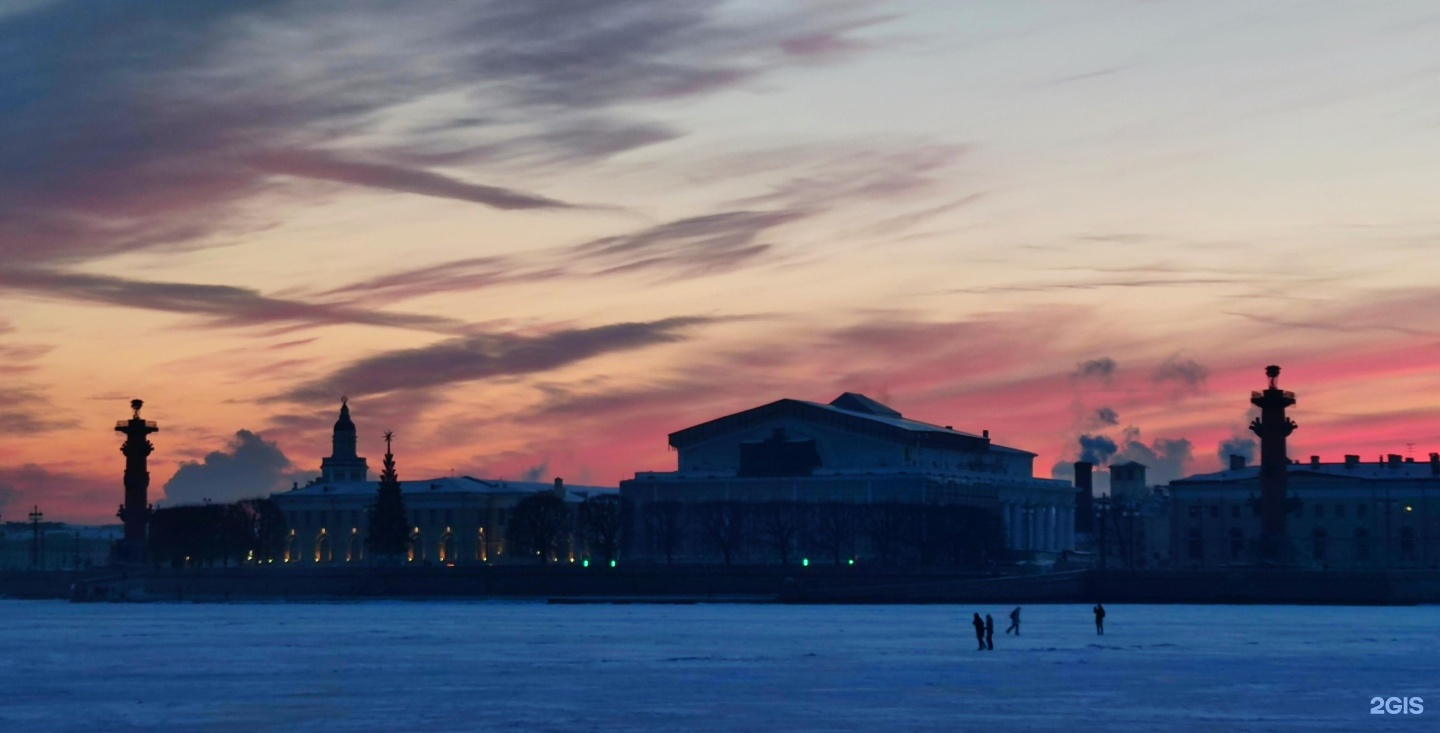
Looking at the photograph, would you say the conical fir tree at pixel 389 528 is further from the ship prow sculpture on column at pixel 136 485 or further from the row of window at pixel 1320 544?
the row of window at pixel 1320 544

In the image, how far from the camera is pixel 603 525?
5935 inches

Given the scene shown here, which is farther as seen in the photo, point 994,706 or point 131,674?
point 131,674

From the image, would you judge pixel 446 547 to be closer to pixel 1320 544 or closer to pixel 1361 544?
pixel 1320 544

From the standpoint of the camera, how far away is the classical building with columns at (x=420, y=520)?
176375 millimetres

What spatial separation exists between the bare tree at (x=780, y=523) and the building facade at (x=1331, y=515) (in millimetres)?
25112

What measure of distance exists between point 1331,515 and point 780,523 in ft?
116

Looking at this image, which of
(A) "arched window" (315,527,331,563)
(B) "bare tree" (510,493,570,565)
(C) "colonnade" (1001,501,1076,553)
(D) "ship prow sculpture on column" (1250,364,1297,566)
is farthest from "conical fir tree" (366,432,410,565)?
(D) "ship prow sculpture on column" (1250,364,1297,566)

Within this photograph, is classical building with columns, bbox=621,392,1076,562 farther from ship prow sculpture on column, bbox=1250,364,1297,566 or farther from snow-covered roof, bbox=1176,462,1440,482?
ship prow sculpture on column, bbox=1250,364,1297,566

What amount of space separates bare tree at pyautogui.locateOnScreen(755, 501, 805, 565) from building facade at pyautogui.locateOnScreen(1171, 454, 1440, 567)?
25.1m

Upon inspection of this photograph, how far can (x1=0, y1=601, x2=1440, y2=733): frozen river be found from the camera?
3909 cm

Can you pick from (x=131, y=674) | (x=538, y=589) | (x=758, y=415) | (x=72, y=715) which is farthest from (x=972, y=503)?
(x=72, y=715)

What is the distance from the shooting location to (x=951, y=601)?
4609 inches

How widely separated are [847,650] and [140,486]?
117358 mm

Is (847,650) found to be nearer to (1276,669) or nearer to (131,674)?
(1276,669)
